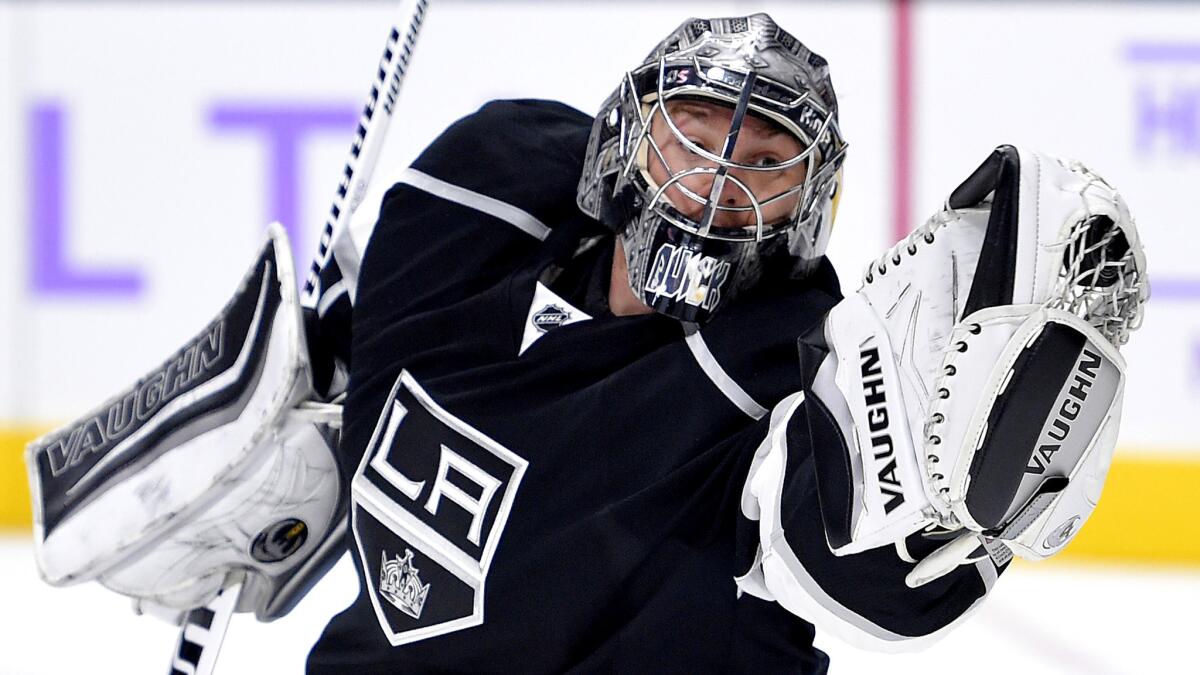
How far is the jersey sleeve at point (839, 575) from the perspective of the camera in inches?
51.0

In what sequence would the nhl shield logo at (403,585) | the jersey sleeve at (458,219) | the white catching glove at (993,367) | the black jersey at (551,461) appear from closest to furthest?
1. the white catching glove at (993,367)
2. the black jersey at (551,461)
3. the nhl shield logo at (403,585)
4. the jersey sleeve at (458,219)

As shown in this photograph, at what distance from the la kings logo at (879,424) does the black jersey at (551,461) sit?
0.08m

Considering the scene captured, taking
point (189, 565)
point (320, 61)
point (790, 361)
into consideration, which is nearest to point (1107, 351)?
point (790, 361)

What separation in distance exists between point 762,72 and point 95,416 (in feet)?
3.20

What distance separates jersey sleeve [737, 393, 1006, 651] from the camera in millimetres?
1295

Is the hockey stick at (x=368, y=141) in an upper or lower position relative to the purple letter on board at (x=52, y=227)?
upper

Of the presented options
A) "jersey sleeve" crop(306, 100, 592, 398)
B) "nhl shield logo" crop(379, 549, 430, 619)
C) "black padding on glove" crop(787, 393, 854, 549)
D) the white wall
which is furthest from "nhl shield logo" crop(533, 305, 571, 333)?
the white wall

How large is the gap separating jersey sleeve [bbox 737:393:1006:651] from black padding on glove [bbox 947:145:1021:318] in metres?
0.22

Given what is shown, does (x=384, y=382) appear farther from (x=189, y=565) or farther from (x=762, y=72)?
(x=762, y=72)

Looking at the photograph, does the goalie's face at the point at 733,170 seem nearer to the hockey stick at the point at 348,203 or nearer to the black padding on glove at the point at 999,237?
the black padding on glove at the point at 999,237

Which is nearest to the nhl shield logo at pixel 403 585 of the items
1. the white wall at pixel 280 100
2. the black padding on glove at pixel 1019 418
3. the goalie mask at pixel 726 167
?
the goalie mask at pixel 726 167

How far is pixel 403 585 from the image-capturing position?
63.7 inches

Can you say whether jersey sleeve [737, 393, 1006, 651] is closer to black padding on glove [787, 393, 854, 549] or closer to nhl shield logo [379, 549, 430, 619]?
black padding on glove [787, 393, 854, 549]

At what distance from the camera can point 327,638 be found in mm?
1763
